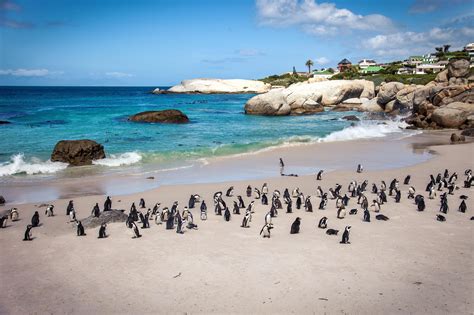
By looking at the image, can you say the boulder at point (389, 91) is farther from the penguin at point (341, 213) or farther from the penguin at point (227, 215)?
the penguin at point (227, 215)

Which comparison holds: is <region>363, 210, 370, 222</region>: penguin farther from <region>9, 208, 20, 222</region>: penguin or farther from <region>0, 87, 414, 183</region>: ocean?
<region>0, 87, 414, 183</region>: ocean

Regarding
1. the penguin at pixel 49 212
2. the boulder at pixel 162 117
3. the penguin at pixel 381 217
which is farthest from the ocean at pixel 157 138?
the penguin at pixel 381 217

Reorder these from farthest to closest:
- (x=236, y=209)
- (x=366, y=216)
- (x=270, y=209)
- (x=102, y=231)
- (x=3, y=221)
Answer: (x=270, y=209)
(x=236, y=209)
(x=366, y=216)
(x=3, y=221)
(x=102, y=231)

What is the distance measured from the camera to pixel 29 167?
23.6m

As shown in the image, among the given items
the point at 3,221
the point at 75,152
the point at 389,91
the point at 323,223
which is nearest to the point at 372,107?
the point at 389,91

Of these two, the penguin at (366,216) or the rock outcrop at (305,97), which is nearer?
the penguin at (366,216)

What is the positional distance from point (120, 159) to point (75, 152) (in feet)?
9.41

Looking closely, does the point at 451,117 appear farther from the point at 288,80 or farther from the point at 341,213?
the point at 288,80

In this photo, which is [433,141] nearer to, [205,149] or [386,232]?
[205,149]

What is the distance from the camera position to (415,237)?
40.7 ft

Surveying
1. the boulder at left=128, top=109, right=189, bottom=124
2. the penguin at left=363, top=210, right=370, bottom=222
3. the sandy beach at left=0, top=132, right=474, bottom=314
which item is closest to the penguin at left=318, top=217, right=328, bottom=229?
the sandy beach at left=0, top=132, right=474, bottom=314

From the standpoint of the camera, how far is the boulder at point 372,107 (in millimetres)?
62422

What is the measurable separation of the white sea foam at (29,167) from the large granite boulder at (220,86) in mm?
108487

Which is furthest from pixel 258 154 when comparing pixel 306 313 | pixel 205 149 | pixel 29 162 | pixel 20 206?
pixel 306 313
